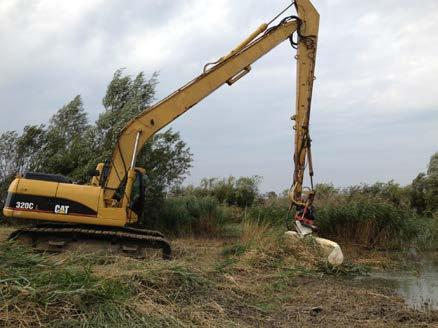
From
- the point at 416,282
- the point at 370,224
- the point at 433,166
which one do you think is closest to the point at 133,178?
the point at 416,282

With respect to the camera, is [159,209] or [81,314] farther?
[159,209]

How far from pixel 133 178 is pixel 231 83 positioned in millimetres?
3046

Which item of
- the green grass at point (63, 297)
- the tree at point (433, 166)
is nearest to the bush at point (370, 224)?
the green grass at point (63, 297)

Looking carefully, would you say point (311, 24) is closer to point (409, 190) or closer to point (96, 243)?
point (96, 243)

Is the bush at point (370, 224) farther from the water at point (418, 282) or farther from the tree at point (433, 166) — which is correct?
the tree at point (433, 166)

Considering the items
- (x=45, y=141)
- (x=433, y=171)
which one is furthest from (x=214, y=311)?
(x=433, y=171)

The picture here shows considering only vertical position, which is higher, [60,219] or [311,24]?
[311,24]

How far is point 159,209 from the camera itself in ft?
57.3

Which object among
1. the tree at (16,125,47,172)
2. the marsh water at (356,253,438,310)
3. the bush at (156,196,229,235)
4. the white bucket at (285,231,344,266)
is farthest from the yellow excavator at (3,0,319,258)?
the tree at (16,125,47,172)

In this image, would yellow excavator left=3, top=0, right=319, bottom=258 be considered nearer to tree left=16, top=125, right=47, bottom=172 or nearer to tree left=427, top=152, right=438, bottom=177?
tree left=16, top=125, right=47, bottom=172

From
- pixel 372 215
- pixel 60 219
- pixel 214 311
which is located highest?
pixel 372 215

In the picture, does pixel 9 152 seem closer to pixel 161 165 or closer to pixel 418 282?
pixel 161 165

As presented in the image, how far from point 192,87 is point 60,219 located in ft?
12.5

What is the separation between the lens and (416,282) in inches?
364
